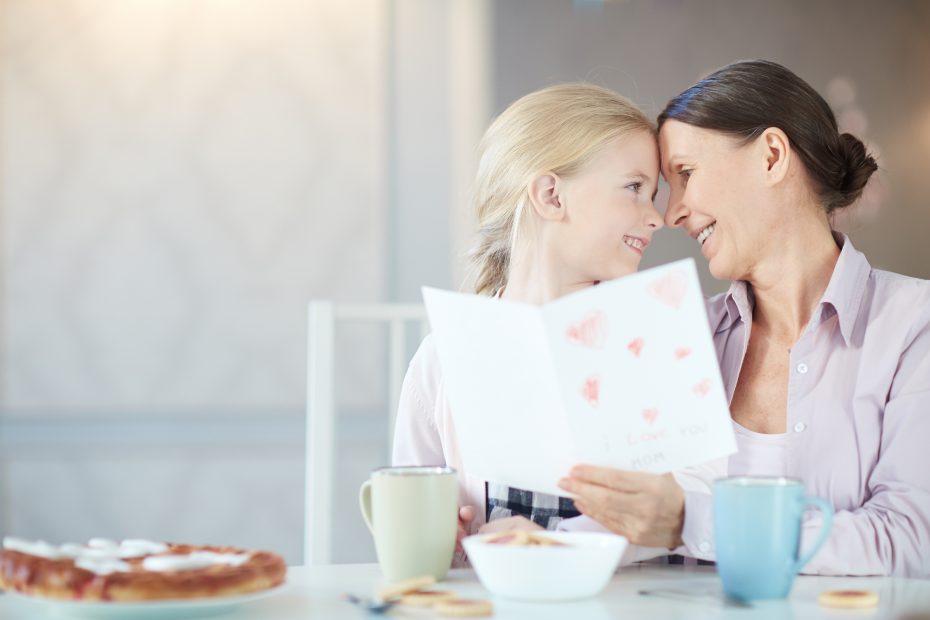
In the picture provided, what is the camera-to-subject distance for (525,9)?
9.56ft

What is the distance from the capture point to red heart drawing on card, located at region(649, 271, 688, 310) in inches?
34.8

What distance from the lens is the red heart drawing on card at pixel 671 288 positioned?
883 mm

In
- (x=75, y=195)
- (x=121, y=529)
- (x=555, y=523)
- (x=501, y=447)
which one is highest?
(x=75, y=195)

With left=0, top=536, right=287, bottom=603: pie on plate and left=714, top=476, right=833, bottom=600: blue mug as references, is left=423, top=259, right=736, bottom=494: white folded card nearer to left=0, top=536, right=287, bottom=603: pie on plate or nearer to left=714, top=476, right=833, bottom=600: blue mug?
left=714, top=476, right=833, bottom=600: blue mug

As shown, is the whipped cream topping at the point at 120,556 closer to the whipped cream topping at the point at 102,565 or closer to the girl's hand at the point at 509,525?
the whipped cream topping at the point at 102,565

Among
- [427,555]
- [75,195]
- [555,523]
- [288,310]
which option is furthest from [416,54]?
[427,555]

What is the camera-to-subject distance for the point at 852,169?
57.4 inches

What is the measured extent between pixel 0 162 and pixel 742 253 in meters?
2.00

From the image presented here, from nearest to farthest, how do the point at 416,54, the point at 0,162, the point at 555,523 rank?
the point at 555,523
the point at 0,162
the point at 416,54

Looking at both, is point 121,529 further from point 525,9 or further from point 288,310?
point 525,9

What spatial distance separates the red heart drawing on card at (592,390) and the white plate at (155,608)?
0.31m

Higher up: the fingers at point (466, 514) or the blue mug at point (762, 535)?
the blue mug at point (762, 535)

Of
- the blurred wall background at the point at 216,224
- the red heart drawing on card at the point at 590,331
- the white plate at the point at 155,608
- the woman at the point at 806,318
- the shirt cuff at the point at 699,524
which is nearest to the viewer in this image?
the white plate at the point at 155,608

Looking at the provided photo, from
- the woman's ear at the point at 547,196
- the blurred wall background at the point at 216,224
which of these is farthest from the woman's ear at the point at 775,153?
the blurred wall background at the point at 216,224
